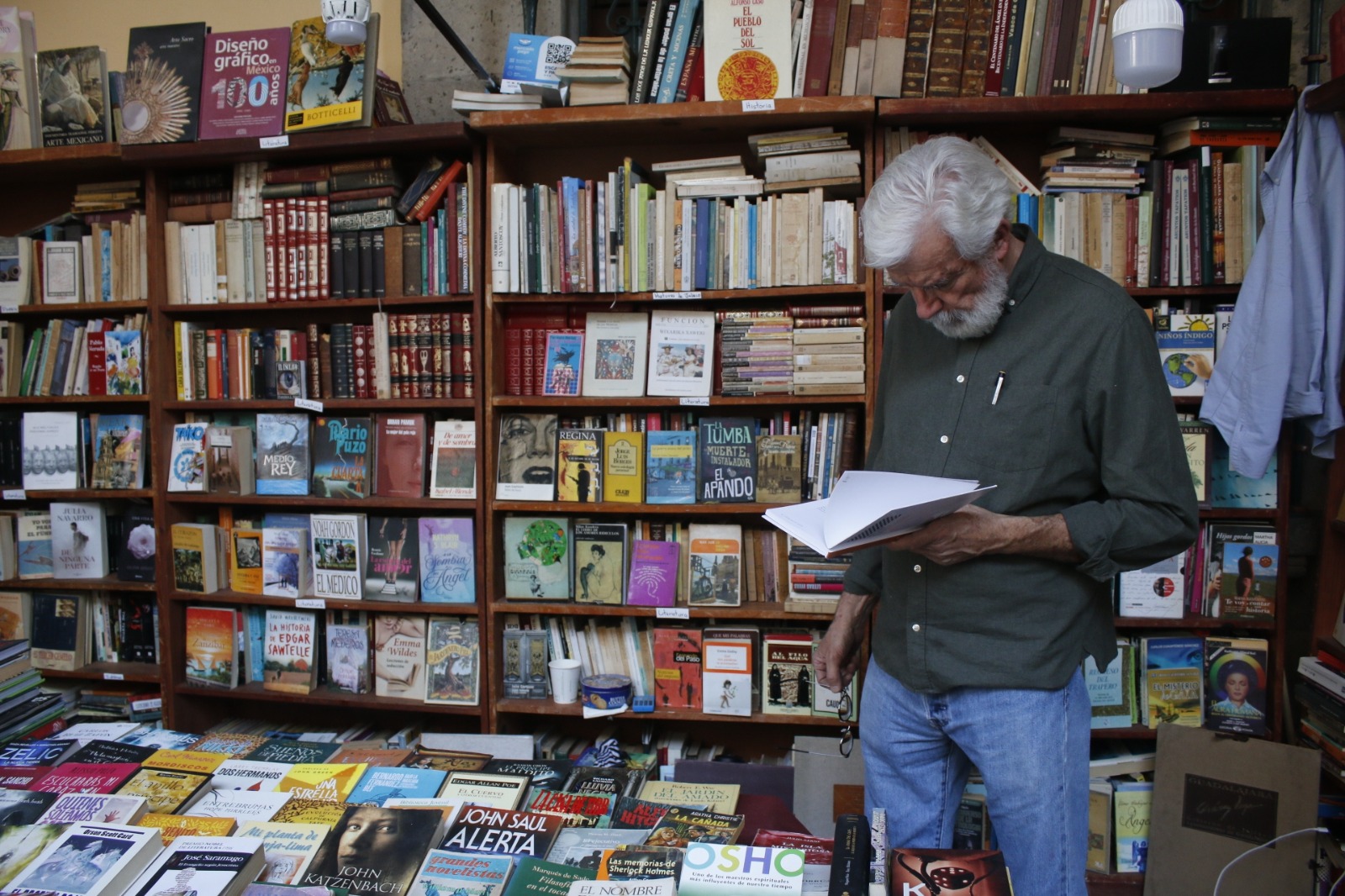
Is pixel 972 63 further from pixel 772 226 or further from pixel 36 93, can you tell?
pixel 36 93

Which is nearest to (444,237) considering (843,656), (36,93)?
(36,93)

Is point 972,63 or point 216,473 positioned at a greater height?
point 972,63

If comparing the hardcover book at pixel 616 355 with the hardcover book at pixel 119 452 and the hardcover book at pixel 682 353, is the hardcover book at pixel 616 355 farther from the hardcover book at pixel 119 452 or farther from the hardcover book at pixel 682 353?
the hardcover book at pixel 119 452

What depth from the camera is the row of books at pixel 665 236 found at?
102 inches

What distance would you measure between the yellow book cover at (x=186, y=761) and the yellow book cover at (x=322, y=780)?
0.49 feet

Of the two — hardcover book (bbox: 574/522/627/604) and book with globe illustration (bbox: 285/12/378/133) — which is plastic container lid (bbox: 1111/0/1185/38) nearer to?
hardcover book (bbox: 574/522/627/604)

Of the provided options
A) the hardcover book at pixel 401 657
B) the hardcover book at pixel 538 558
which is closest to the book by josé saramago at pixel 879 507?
the hardcover book at pixel 538 558

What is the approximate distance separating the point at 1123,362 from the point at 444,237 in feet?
6.75

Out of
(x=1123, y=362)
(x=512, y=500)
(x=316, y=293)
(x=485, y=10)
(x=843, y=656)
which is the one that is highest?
(x=485, y=10)

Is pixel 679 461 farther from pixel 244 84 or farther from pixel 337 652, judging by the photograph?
pixel 244 84

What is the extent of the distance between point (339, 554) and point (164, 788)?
1.44 m

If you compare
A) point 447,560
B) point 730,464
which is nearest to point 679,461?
point 730,464

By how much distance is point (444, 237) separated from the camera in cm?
277

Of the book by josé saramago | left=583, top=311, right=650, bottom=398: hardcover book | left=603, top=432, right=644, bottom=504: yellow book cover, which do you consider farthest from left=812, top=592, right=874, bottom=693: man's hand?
left=583, top=311, right=650, bottom=398: hardcover book
